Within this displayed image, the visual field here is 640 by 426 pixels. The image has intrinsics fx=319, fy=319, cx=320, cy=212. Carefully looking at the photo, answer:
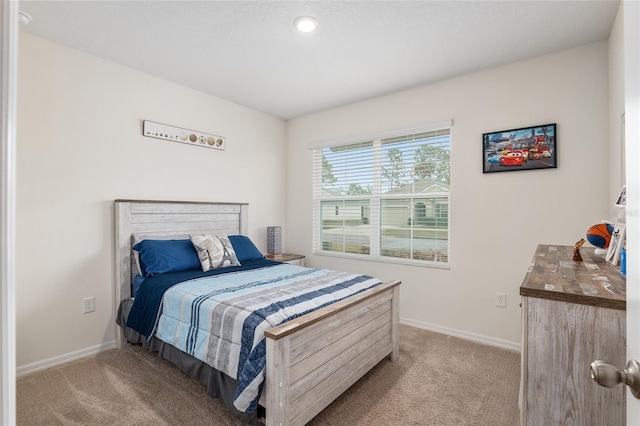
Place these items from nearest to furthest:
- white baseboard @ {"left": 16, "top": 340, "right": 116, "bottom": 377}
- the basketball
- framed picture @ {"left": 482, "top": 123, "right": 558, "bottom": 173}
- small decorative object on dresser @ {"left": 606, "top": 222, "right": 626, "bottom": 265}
Result: small decorative object on dresser @ {"left": 606, "top": 222, "right": 626, "bottom": 265}, the basketball, white baseboard @ {"left": 16, "top": 340, "right": 116, "bottom": 377}, framed picture @ {"left": 482, "top": 123, "right": 558, "bottom": 173}

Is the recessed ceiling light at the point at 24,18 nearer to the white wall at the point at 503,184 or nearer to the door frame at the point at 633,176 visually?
the white wall at the point at 503,184

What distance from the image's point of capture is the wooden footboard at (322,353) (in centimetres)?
160

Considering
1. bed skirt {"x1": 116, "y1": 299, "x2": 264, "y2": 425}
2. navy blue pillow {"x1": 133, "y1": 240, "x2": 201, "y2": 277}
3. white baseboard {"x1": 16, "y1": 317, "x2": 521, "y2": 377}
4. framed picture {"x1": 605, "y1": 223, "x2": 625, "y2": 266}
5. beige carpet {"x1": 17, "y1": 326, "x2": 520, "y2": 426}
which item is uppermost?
framed picture {"x1": 605, "y1": 223, "x2": 625, "y2": 266}

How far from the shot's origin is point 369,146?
3.82 metres

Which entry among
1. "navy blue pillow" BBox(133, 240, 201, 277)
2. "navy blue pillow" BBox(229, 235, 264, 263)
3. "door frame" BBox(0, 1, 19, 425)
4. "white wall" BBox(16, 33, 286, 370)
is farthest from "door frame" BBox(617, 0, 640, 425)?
"white wall" BBox(16, 33, 286, 370)

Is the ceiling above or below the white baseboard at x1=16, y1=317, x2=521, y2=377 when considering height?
above

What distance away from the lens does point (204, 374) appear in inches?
78.5

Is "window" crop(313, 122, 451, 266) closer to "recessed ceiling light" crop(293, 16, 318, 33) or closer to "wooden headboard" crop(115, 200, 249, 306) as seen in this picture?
"wooden headboard" crop(115, 200, 249, 306)

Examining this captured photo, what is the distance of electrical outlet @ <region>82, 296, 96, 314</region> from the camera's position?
2.73 meters

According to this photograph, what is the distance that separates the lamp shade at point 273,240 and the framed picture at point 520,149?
250cm

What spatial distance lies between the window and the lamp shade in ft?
1.65

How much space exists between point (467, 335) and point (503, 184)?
1.47 metres

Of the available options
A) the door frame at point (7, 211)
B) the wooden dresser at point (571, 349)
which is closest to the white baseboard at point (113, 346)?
the wooden dresser at point (571, 349)

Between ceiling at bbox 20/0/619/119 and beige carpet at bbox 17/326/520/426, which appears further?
ceiling at bbox 20/0/619/119
